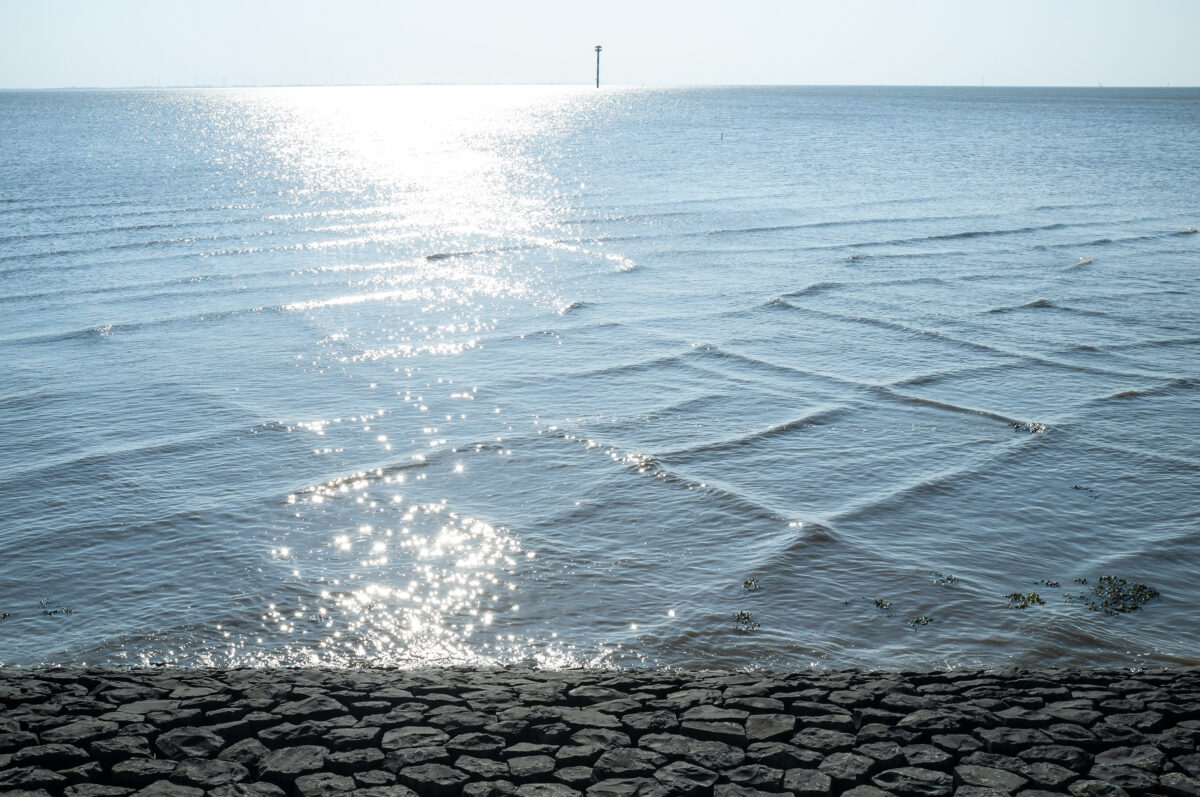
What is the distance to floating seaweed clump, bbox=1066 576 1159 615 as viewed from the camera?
9.25 m

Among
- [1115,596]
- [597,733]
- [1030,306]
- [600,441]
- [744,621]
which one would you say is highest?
[1030,306]

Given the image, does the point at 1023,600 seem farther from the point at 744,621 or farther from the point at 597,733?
the point at 597,733

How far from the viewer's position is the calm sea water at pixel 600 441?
912 centimetres

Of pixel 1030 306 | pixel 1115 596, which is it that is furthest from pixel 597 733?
pixel 1030 306

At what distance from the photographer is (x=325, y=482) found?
12.2m

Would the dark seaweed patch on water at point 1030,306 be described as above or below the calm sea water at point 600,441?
above

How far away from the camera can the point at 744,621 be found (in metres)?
9.10

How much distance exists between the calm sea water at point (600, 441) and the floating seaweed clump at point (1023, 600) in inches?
4.1

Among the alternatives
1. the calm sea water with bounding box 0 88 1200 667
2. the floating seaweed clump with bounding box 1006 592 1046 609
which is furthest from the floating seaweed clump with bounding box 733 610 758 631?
the floating seaweed clump with bounding box 1006 592 1046 609

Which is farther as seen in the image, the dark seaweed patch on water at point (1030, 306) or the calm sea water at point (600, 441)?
the dark seaweed patch on water at point (1030, 306)

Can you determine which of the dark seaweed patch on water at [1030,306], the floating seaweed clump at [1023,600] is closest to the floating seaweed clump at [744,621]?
the floating seaweed clump at [1023,600]

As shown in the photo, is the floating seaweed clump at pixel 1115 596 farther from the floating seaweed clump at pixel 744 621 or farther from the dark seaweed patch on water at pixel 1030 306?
the dark seaweed patch on water at pixel 1030 306

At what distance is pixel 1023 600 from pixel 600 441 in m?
5.72

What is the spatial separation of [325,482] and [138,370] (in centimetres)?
640
